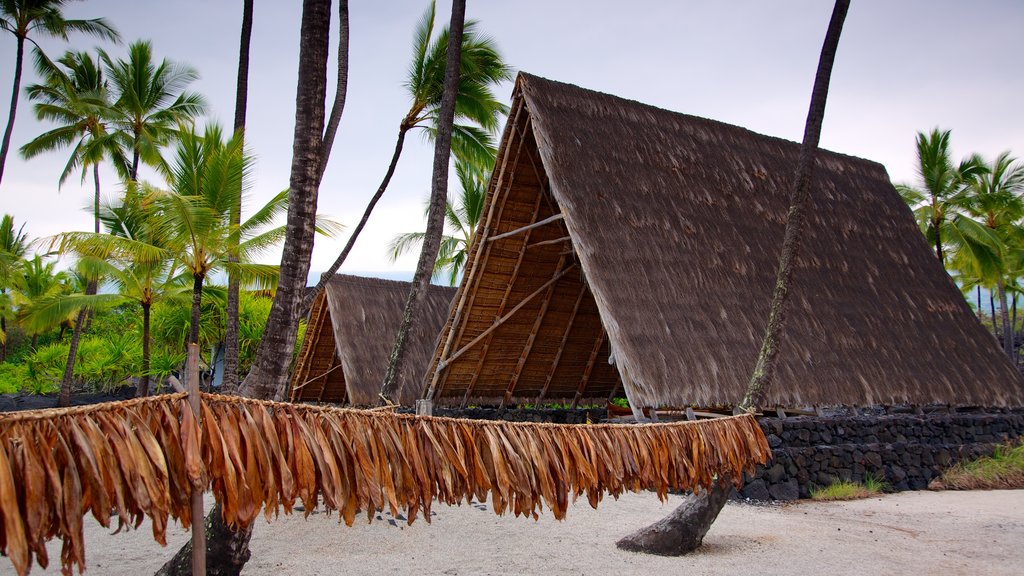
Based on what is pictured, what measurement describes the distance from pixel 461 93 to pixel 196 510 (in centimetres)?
1049

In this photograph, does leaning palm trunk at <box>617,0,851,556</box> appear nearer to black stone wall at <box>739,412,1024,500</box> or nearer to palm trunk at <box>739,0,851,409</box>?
palm trunk at <box>739,0,851,409</box>

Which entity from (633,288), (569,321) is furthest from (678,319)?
(569,321)

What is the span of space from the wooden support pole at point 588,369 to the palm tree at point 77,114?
38.3 feet

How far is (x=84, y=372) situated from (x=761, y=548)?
1841cm

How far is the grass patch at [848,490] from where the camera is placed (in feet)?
26.6

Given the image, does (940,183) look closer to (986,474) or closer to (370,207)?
(986,474)

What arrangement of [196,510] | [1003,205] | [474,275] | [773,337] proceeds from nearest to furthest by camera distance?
1. [196,510]
2. [773,337]
3. [474,275]
4. [1003,205]

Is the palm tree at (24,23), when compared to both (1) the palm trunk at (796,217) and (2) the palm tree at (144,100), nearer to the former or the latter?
(2) the palm tree at (144,100)

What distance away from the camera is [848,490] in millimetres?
8203

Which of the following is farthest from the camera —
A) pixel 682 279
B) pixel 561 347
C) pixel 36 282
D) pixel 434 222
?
pixel 36 282

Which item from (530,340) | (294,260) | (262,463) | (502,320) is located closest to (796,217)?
(294,260)

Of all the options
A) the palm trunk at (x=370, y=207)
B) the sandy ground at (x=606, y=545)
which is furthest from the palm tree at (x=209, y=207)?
the sandy ground at (x=606, y=545)

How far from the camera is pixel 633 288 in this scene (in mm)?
7453

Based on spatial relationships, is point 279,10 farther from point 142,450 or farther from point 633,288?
point 142,450
